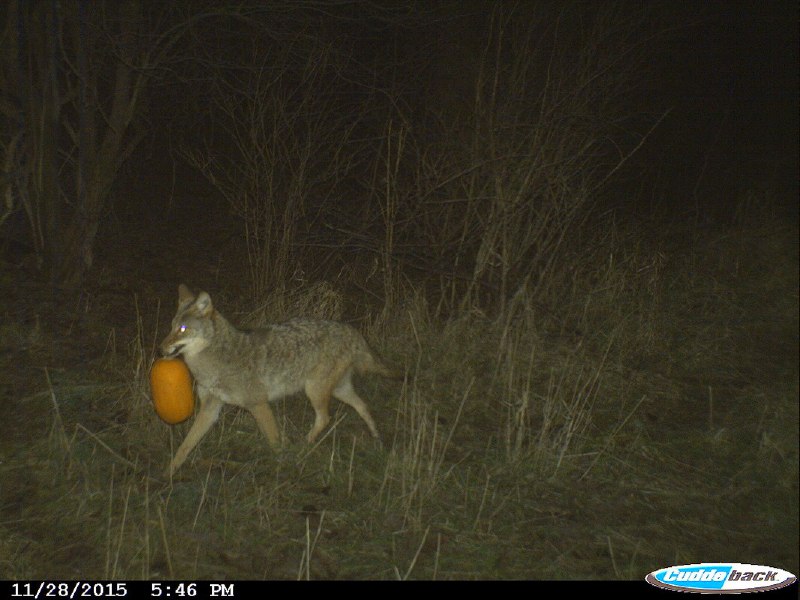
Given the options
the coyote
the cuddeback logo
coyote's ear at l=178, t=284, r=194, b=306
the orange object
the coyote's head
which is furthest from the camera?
coyote's ear at l=178, t=284, r=194, b=306

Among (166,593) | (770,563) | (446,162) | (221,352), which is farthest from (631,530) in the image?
(446,162)

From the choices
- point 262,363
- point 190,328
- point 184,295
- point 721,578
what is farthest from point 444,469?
point 184,295

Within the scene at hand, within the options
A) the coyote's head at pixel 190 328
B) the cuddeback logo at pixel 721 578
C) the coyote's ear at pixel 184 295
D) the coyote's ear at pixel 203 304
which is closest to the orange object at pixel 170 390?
the coyote's head at pixel 190 328

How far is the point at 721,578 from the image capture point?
4113mm

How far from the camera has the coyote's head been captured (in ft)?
17.6

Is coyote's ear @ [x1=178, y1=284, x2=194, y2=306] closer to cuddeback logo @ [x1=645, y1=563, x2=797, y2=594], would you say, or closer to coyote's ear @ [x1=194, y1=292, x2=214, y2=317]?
coyote's ear @ [x1=194, y1=292, x2=214, y2=317]

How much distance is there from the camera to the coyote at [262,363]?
556 cm

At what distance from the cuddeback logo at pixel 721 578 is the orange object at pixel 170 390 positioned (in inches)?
134

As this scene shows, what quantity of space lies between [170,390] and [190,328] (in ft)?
1.75

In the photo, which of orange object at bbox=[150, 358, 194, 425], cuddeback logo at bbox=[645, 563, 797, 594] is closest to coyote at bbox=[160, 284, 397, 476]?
orange object at bbox=[150, 358, 194, 425]

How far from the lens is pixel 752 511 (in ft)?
16.8

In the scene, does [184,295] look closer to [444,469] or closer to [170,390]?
[170,390]

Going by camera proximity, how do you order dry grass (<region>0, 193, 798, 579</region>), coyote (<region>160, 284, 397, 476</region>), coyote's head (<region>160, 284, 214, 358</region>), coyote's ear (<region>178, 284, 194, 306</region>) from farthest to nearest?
coyote's ear (<region>178, 284, 194, 306</region>), coyote (<region>160, 284, 397, 476</region>), coyote's head (<region>160, 284, 214, 358</region>), dry grass (<region>0, 193, 798, 579</region>)

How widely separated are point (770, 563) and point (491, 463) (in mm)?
2025
